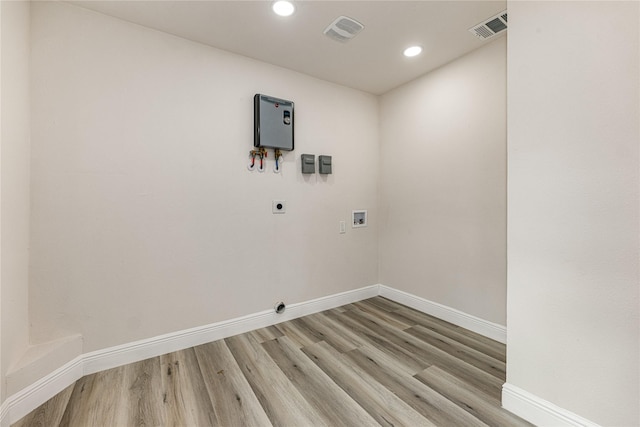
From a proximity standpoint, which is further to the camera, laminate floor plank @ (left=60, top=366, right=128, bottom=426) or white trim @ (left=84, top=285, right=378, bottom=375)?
white trim @ (left=84, top=285, right=378, bottom=375)

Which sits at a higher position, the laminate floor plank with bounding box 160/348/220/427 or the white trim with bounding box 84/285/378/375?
the white trim with bounding box 84/285/378/375

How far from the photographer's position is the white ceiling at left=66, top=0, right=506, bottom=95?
1781mm

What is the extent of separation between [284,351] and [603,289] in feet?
6.41

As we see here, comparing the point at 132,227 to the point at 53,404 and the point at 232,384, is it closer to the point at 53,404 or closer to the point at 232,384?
the point at 53,404

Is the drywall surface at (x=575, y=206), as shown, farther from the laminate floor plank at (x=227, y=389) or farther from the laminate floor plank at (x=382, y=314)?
the laminate floor plank at (x=227, y=389)

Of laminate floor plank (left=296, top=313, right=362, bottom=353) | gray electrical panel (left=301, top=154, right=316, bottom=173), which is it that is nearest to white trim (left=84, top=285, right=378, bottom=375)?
laminate floor plank (left=296, top=313, right=362, bottom=353)

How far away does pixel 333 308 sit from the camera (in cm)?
294

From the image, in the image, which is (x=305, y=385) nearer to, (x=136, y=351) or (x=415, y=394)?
(x=415, y=394)

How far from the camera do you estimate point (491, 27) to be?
2.00 metres

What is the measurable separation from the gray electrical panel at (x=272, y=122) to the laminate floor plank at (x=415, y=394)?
1903 mm

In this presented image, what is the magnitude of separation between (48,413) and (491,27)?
150 inches

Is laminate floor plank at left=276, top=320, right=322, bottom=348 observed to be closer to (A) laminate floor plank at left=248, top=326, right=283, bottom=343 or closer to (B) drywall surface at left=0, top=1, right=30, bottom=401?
(A) laminate floor plank at left=248, top=326, right=283, bottom=343

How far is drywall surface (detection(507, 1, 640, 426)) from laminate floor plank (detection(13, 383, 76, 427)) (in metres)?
2.53

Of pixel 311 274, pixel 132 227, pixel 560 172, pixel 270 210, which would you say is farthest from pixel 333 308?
pixel 560 172
